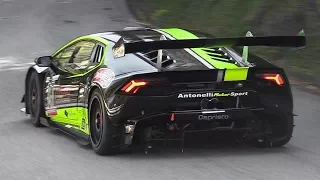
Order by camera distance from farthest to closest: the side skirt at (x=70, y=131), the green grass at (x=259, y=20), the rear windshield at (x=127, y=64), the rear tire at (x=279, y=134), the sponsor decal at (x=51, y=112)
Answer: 1. the green grass at (x=259, y=20)
2. the sponsor decal at (x=51, y=112)
3. the side skirt at (x=70, y=131)
4. the rear tire at (x=279, y=134)
5. the rear windshield at (x=127, y=64)

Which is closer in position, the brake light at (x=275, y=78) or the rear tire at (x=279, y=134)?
the brake light at (x=275, y=78)

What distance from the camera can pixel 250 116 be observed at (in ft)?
25.7

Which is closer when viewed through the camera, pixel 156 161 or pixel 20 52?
pixel 156 161

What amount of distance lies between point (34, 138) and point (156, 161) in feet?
7.86

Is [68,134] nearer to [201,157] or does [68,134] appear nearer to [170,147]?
[170,147]

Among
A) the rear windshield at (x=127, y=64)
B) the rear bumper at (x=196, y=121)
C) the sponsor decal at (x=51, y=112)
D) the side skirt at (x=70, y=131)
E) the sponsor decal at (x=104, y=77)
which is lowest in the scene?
the side skirt at (x=70, y=131)

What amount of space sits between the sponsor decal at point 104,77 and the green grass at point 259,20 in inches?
236

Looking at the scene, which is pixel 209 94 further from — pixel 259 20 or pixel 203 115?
pixel 259 20

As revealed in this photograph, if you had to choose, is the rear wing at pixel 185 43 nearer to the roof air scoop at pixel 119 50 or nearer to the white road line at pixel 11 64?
the roof air scoop at pixel 119 50

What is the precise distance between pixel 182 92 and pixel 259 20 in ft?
30.9

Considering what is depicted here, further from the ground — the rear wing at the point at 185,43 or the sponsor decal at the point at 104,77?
the rear wing at the point at 185,43

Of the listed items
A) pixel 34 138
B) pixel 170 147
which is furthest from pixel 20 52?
pixel 170 147

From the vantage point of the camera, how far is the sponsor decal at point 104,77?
789 centimetres

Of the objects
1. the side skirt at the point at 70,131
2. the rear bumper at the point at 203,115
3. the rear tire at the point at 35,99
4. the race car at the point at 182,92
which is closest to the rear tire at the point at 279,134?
the race car at the point at 182,92
